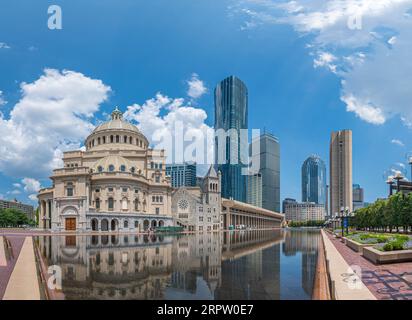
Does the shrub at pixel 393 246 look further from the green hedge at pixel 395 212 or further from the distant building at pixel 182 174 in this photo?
the distant building at pixel 182 174

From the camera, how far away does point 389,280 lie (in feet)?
41.8

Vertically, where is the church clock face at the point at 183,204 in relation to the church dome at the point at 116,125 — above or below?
below

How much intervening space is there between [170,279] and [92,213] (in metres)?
49.7

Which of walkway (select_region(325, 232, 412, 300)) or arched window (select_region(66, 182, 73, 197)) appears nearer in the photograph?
walkway (select_region(325, 232, 412, 300))

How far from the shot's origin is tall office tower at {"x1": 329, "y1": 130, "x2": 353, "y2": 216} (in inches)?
6486

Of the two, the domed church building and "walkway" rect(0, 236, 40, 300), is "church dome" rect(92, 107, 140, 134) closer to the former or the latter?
the domed church building

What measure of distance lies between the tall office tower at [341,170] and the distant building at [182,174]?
78.7 metres

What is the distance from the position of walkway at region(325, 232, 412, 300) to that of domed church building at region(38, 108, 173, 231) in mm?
51900

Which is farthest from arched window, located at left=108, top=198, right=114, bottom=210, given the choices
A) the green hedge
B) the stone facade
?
the green hedge

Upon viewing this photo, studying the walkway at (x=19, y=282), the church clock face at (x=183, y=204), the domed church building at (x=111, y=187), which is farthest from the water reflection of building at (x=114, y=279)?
the church clock face at (x=183, y=204)

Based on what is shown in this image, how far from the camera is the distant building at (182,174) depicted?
405 feet

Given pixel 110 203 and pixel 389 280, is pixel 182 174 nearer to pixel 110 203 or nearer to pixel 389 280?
pixel 110 203
